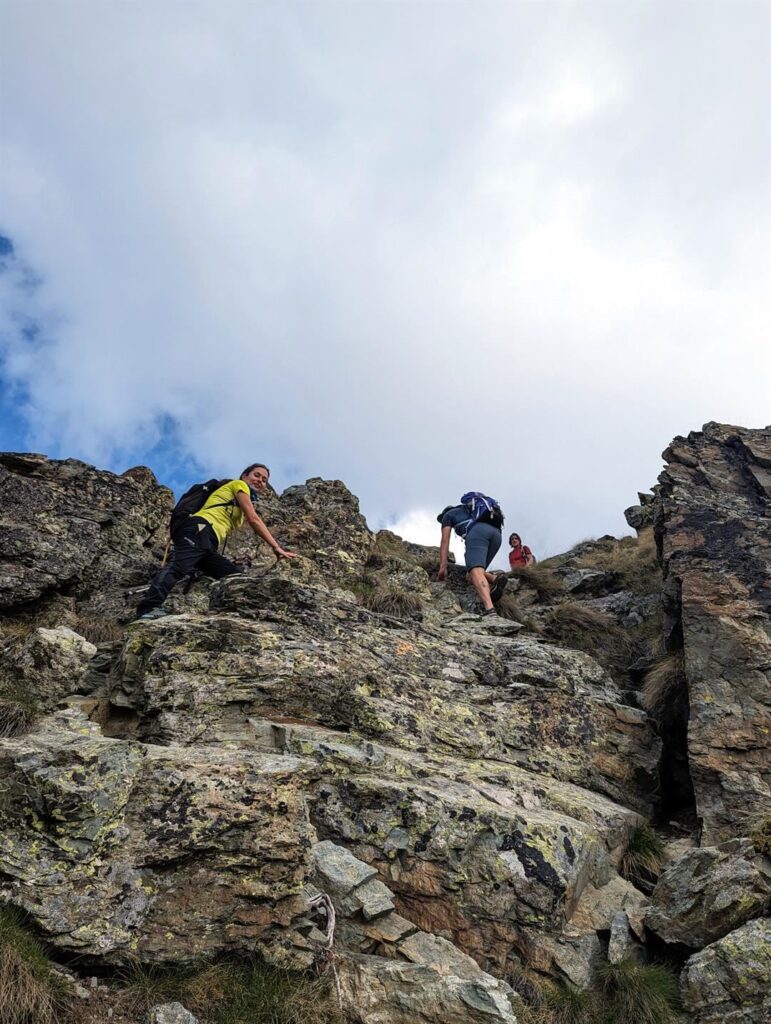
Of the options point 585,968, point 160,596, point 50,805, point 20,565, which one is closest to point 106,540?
point 20,565

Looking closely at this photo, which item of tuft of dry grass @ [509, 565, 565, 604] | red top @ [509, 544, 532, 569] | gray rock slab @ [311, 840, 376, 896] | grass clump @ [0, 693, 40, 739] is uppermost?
red top @ [509, 544, 532, 569]

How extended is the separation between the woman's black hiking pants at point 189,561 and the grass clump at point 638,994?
804 centimetres

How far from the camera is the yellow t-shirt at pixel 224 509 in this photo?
1142 centimetres

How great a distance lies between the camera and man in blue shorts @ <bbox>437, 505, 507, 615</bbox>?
14336 millimetres

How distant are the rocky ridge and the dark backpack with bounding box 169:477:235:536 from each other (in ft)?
4.08

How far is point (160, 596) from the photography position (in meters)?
10.5

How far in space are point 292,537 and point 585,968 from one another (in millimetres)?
10463

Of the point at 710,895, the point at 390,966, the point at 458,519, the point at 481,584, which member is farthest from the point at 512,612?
the point at 390,966

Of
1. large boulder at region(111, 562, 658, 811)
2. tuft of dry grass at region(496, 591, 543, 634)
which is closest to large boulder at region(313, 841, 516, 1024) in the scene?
large boulder at region(111, 562, 658, 811)

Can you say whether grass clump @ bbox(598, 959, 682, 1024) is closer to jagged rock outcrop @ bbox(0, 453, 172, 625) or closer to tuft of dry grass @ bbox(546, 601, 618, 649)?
tuft of dry grass @ bbox(546, 601, 618, 649)

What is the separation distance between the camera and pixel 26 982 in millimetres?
4727

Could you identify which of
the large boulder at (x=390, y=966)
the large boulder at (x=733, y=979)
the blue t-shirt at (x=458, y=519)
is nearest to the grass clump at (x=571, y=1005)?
the large boulder at (x=390, y=966)

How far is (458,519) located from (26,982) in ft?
39.9

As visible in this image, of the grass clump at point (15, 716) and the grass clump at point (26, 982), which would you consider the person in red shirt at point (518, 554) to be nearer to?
the grass clump at point (15, 716)
